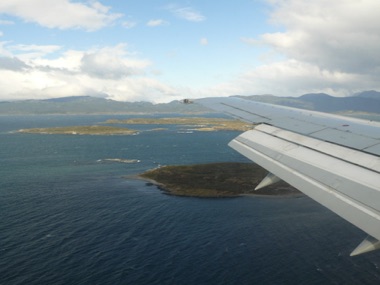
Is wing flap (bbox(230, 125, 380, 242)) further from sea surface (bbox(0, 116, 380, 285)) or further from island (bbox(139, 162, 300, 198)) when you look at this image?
island (bbox(139, 162, 300, 198))

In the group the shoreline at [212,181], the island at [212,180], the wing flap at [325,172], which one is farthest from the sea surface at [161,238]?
the wing flap at [325,172]

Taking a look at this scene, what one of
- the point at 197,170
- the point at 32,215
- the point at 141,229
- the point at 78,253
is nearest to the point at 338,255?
the point at 141,229

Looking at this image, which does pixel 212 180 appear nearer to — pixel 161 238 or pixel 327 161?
pixel 161 238

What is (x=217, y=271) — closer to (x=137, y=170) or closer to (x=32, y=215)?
(x=32, y=215)

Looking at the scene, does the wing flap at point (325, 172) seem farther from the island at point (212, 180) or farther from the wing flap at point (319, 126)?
the island at point (212, 180)

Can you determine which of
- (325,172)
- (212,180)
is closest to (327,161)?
(325,172)
